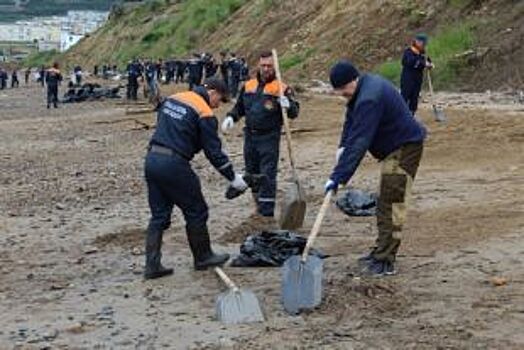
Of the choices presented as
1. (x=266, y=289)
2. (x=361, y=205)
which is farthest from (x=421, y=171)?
(x=266, y=289)

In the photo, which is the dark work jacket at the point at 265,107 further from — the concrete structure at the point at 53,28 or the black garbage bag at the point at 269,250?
the concrete structure at the point at 53,28

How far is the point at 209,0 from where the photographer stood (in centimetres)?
6038

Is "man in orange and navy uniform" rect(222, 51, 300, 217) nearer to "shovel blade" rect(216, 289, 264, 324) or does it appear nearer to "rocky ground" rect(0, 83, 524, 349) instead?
"rocky ground" rect(0, 83, 524, 349)

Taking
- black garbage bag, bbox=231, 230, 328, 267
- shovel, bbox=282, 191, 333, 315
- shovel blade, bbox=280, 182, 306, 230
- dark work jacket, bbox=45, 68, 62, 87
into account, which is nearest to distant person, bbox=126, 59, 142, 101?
dark work jacket, bbox=45, 68, 62, 87

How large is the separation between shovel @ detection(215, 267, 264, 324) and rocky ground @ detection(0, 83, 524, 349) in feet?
0.26

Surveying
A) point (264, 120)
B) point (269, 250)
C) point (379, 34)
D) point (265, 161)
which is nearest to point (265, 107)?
point (264, 120)

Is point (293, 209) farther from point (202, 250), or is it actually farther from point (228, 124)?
point (202, 250)

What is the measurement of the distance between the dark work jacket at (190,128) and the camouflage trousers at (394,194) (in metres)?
1.32

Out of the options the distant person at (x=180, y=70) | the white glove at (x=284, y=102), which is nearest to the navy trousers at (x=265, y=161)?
the white glove at (x=284, y=102)

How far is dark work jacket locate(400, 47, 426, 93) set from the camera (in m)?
16.6

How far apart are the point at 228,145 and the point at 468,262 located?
10.2 m

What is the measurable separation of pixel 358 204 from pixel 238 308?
401 centimetres

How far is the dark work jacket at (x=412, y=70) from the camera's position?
16.6 m

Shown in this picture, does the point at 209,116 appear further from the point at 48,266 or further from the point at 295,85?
the point at 295,85
